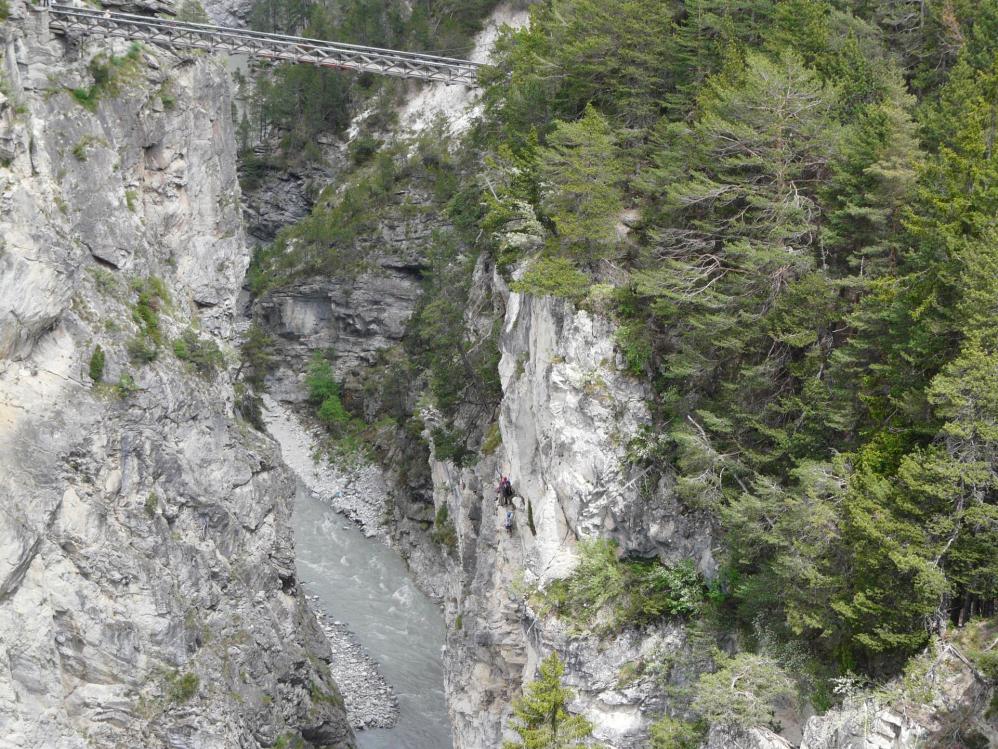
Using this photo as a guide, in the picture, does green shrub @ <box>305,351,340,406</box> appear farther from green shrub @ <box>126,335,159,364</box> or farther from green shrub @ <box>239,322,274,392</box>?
green shrub @ <box>126,335,159,364</box>

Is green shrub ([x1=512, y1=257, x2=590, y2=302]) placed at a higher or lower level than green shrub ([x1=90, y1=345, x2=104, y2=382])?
higher

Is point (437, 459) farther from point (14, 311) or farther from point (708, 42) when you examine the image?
point (708, 42)

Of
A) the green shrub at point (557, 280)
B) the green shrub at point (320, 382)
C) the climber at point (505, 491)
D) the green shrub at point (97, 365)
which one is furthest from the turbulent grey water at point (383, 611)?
the green shrub at point (557, 280)

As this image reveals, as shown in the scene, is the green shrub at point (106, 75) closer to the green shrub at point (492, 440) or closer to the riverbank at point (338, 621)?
the green shrub at point (492, 440)

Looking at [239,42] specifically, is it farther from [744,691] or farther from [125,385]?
[744,691]

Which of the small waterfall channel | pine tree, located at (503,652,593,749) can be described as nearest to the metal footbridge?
the small waterfall channel

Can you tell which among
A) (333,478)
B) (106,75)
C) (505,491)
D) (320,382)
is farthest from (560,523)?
(320,382)
